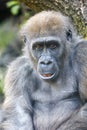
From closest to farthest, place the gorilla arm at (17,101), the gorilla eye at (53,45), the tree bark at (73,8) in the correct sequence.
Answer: the gorilla eye at (53,45) → the gorilla arm at (17,101) → the tree bark at (73,8)

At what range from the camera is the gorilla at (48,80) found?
263 inches

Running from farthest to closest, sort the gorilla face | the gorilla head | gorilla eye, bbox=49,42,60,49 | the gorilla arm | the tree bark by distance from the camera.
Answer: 1. the tree bark
2. the gorilla arm
3. gorilla eye, bbox=49,42,60,49
4. the gorilla head
5. the gorilla face

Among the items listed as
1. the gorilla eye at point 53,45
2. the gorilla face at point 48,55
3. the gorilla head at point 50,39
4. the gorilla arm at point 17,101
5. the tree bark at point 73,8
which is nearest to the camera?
the gorilla face at point 48,55

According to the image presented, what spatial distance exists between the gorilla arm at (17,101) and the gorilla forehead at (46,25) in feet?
1.71

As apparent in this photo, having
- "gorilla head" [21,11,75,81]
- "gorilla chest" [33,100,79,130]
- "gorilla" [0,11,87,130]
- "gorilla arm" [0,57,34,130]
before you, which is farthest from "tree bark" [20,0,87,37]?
"gorilla chest" [33,100,79,130]

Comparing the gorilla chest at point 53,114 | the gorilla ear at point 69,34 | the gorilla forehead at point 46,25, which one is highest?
the gorilla forehead at point 46,25

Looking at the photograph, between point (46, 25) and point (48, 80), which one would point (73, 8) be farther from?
point (48, 80)

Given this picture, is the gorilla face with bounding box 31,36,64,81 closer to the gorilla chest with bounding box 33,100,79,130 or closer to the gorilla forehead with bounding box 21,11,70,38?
the gorilla forehead with bounding box 21,11,70,38

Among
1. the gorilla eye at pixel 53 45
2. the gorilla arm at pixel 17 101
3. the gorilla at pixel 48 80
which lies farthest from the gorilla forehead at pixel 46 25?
the gorilla arm at pixel 17 101

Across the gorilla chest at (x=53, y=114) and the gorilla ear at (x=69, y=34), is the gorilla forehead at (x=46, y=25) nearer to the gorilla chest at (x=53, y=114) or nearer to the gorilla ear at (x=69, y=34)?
the gorilla ear at (x=69, y=34)

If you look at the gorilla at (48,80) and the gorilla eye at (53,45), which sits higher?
the gorilla eye at (53,45)

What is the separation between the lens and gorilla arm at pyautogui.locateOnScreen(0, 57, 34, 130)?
23.0 ft

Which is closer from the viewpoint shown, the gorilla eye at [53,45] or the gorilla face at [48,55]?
the gorilla face at [48,55]

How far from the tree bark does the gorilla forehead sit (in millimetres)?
524
